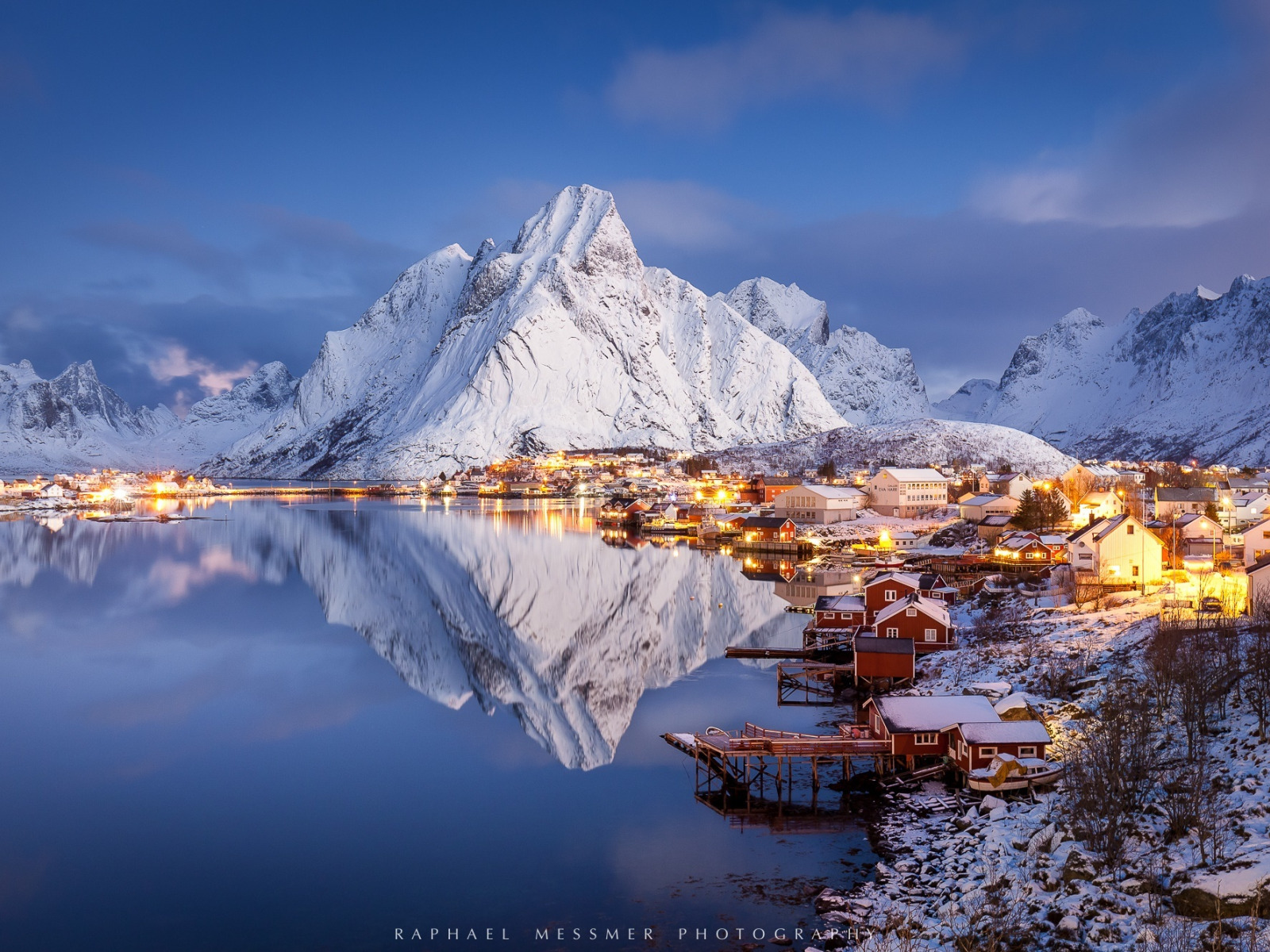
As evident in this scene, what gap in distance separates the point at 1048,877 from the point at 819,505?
53.7 meters

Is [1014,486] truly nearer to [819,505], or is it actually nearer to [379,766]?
[819,505]

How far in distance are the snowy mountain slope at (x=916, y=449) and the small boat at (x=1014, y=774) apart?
312ft

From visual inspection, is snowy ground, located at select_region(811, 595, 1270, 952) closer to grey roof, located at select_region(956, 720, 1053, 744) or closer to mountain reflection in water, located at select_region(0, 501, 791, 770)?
grey roof, located at select_region(956, 720, 1053, 744)

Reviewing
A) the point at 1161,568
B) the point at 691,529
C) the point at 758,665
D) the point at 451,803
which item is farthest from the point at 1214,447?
the point at 451,803

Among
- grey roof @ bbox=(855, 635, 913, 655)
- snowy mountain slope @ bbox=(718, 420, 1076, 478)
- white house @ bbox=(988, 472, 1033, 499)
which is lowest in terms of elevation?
grey roof @ bbox=(855, 635, 913, 655)

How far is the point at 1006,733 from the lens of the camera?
632 inches

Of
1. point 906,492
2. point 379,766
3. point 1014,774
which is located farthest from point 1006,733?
point 906,492

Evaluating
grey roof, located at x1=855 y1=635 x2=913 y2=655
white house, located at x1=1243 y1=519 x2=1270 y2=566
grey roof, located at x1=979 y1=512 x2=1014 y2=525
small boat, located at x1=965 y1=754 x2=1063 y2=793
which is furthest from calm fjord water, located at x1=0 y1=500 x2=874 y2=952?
grey roof, located at x1=979 y1=512 x2=1014 y2=525

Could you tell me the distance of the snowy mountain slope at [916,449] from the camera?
113 meters

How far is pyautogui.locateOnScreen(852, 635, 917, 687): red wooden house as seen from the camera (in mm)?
23281

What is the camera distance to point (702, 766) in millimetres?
18250

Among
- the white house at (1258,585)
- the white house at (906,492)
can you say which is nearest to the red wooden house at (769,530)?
the white house at (906,492)

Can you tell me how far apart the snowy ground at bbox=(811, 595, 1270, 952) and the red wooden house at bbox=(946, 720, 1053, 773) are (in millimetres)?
507

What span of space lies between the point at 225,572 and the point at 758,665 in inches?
1208
